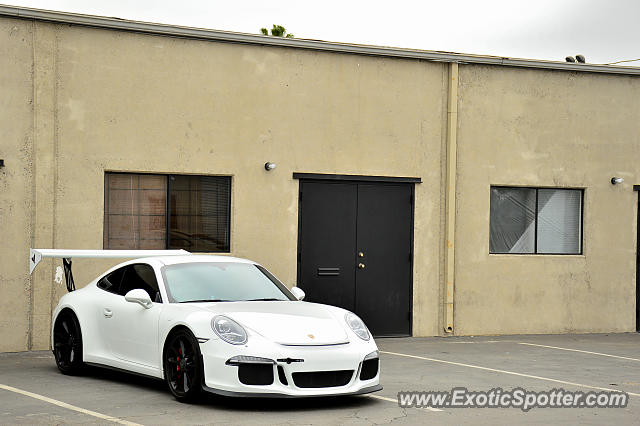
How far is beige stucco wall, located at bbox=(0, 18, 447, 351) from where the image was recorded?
13492 mm

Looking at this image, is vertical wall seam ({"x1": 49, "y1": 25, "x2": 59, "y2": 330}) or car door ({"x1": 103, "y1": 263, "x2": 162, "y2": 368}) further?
vertical wall seam ({"x1": 49, "y1": 25, "x2": 59, "y2": 330})

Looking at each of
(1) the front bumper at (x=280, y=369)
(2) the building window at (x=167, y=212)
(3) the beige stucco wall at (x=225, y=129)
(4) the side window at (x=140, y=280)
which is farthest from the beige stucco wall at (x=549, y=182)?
(1) the front bumper at (x=280, y=369)

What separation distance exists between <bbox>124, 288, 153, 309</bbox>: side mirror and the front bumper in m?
1.16

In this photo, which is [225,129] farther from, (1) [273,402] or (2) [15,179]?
(1) [273,402]

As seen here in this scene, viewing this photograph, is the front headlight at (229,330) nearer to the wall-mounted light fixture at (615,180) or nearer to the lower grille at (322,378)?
the lower grille at (322,378)

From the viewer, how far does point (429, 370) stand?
11.3 meters

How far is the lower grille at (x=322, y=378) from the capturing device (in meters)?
8.06

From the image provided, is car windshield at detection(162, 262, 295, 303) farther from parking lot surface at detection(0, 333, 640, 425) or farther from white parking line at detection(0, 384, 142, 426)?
white parking line at detection(0, 384, 142, 426)

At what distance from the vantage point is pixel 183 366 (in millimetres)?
8414

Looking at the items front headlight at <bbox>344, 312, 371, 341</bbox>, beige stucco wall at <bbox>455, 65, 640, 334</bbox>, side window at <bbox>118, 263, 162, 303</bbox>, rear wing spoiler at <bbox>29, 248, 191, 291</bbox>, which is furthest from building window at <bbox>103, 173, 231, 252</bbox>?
front headlight at <bbox>344, 312, 371, 341</bbox>

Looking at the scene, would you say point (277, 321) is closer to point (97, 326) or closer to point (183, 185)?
point (97, 326)

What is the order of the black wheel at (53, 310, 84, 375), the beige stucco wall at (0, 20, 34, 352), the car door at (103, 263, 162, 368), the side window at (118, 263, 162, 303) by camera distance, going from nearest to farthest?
the car door at (103, 263, 162, 368) < the side window at (118, 263, 162, 303) < the black wheel at (53, 310, 84, 375) < the beige stucco wall at (0, 20, 34, 352)

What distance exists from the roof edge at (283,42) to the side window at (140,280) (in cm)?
509

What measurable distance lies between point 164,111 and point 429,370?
582cm
